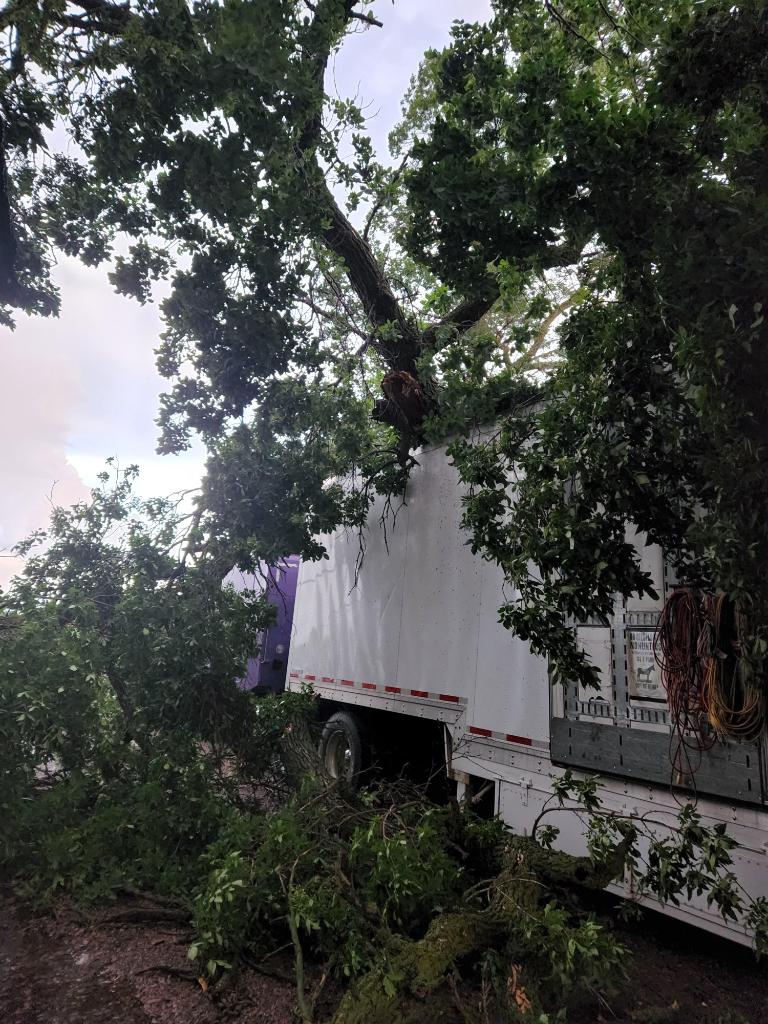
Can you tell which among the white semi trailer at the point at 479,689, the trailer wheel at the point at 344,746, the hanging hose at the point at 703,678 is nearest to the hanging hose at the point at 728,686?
the hanging hose at the point at 703,678

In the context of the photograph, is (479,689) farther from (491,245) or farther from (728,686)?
(491,245)

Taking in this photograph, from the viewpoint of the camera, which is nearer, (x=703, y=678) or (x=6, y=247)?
(x=703, y=678)

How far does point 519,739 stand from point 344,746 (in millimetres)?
3097

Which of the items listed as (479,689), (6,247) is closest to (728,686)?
(479,689)

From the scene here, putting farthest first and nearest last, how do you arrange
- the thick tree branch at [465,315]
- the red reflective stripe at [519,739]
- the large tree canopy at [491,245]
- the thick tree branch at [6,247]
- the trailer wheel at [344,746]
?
the thick tree branch at [465,315]
the trailer wheel at [344,746]
the thick tree branch at [6,247]
the red reflective stripe at [519,739]
the large tree canopy at [491,245]

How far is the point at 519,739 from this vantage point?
457 cm

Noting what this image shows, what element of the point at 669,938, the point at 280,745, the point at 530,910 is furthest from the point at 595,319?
the point at 280,745

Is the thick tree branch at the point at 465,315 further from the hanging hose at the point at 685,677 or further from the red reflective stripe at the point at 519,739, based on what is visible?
the hanging hose at the point at 685,677

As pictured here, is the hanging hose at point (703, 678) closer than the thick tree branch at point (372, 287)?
Yes

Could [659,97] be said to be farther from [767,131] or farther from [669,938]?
[669,938]

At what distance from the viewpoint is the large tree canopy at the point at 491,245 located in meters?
2.92

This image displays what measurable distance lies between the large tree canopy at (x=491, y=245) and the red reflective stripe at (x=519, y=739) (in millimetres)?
923

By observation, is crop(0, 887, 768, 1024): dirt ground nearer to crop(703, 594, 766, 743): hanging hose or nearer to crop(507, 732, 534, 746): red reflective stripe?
crop(507, 732, 534, 746): red reflective stripe

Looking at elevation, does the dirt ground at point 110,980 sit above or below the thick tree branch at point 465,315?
below
